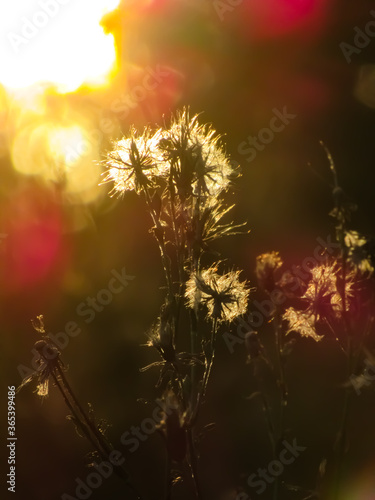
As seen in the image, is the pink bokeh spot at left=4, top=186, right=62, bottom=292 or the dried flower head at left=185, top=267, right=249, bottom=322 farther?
the pink bokeh spot at left=4, top=186, right=62, bottom=292

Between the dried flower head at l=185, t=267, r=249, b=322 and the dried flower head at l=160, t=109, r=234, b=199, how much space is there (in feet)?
0.95

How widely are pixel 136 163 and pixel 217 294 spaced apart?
58 cm

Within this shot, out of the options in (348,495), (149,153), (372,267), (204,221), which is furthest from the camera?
(348,495)

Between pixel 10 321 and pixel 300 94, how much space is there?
250 centimetres

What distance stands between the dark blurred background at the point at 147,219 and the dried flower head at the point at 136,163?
0.88 meters

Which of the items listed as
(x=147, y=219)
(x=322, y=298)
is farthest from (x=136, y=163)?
(x=147, y=219)

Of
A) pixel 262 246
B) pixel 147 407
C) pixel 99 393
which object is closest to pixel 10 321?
pixel 99 393

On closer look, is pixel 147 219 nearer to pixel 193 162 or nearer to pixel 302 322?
pixel 193 162

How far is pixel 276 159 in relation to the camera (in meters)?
3.82

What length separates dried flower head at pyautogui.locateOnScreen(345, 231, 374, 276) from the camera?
1.46 metres

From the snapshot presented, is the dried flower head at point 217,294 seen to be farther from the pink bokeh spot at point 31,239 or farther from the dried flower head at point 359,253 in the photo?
the pink bokeh spot at point 31,239

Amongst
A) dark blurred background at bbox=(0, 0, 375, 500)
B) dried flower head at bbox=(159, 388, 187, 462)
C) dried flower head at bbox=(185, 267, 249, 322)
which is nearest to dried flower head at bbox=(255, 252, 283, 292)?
dried flower head at bbox=(185, 267, 249, 322)

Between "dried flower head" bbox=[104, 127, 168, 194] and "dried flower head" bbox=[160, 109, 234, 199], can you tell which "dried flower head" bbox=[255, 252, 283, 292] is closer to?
"dried flower head" bbox=[160, 109, 234, 199]

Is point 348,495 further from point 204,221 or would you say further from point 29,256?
point 29,256
